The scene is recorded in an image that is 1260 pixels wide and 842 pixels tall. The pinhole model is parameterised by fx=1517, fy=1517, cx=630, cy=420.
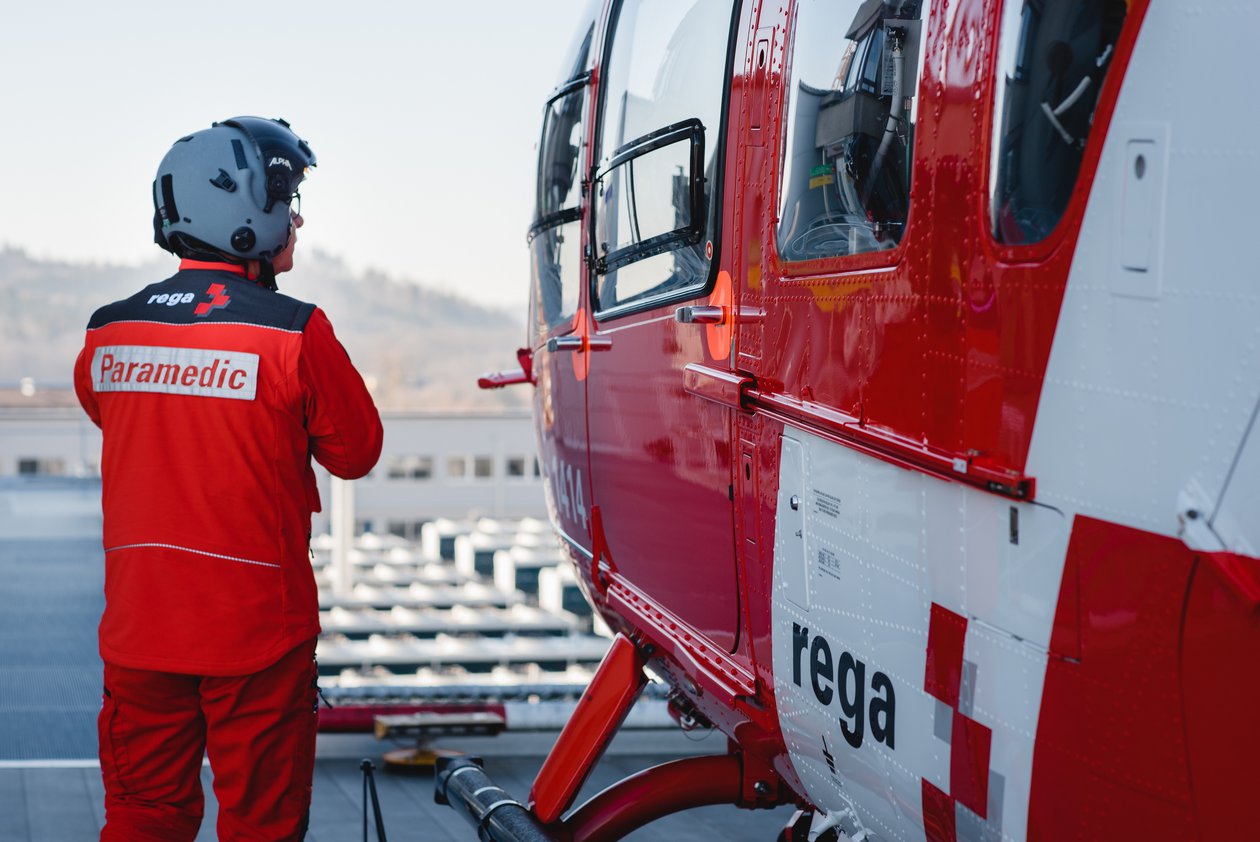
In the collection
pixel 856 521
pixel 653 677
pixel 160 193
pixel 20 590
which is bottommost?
pixel 20 590

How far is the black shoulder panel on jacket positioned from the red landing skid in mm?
1298

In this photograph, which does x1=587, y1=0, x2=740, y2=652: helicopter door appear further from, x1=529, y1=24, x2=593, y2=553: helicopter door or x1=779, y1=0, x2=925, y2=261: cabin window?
x1=779, y1=0, x2=925, y2=261: cabin window

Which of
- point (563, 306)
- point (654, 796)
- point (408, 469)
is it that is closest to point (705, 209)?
point (563, 306)

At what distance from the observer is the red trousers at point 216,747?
8.76 feet

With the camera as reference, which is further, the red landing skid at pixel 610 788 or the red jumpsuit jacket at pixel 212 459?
the red landing skid at pixel 610 788

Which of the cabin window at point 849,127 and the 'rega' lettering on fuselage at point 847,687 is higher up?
the cabin window at point 849,127

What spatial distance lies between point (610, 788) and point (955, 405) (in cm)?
200

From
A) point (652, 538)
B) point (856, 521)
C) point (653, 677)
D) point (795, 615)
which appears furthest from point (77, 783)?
point (856, 521)

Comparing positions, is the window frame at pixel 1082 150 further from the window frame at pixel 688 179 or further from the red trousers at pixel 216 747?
the red trousers at pixel 216 747

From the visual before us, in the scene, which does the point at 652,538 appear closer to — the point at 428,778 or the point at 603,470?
the point at 603,470

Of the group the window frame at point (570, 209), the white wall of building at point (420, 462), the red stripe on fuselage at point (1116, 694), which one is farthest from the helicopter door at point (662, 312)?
the white wall of building at point (420, 462)

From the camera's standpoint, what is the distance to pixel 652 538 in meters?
3.18

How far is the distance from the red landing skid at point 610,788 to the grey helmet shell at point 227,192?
135 cm

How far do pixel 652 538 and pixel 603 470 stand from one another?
0.35 meters
